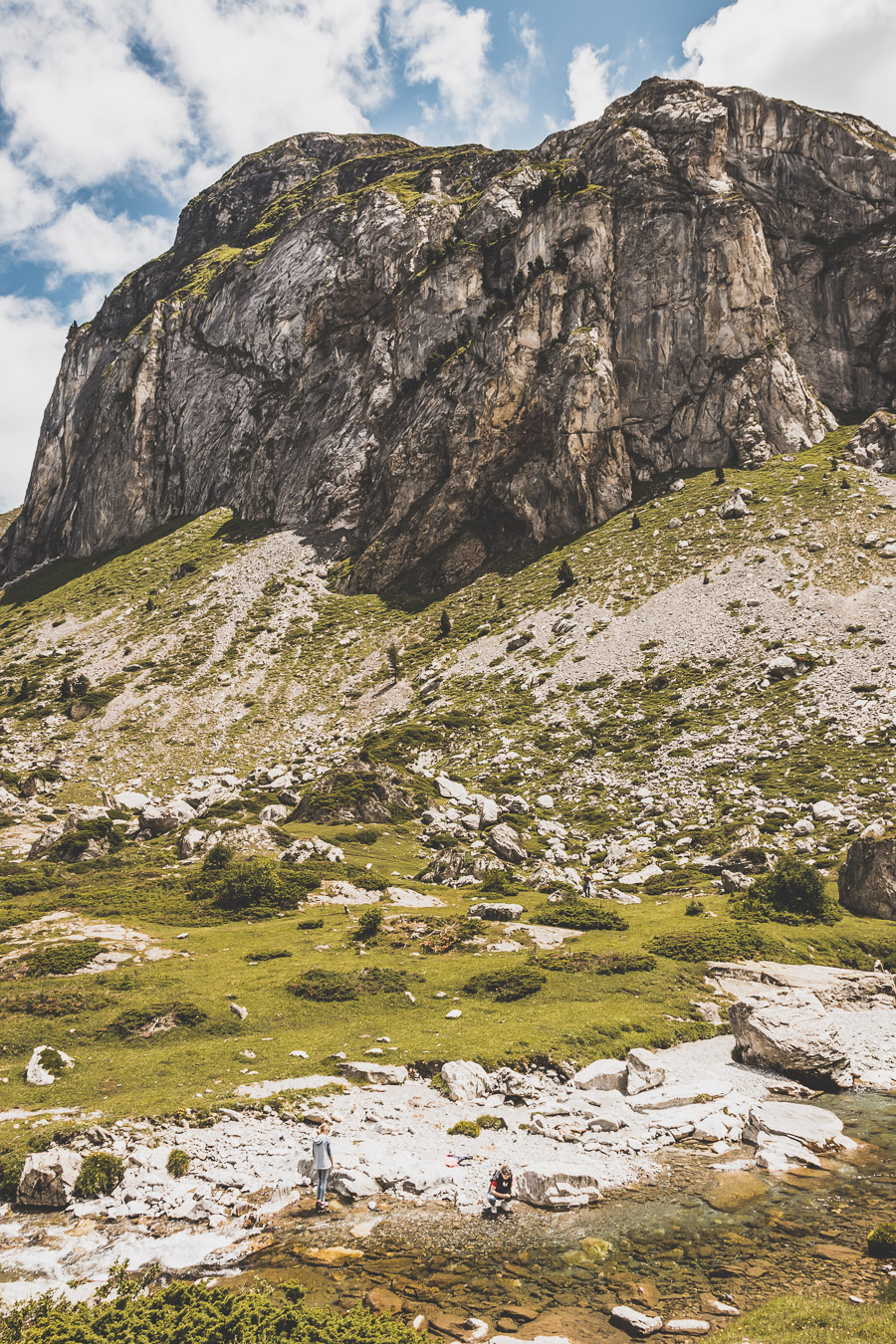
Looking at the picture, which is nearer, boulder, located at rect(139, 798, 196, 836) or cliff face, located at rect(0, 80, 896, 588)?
boulder, located at rect(139, 798, 196, 836)

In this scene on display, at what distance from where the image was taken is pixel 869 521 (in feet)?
239

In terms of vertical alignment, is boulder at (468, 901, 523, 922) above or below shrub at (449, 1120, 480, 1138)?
above

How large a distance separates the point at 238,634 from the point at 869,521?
260ft

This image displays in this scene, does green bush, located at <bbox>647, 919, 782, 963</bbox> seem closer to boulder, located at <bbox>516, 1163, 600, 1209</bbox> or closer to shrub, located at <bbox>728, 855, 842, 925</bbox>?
shrub, located at <bbox>728, 855, 842, 925</bbox>

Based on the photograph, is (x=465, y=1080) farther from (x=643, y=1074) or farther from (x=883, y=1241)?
(x=883, y=1241)

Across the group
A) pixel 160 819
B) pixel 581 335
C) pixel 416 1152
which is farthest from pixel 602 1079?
pixel 581 335

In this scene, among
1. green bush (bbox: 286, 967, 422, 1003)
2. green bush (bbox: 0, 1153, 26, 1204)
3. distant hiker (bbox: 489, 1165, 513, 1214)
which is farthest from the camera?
Result: green bush (bbox: 286, 967, 422, 1003)

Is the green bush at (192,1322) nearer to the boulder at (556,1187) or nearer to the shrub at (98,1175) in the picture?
the shrub at (98,1175)

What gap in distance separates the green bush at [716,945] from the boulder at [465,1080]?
42.0 feet

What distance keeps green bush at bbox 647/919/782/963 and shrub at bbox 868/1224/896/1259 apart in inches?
690

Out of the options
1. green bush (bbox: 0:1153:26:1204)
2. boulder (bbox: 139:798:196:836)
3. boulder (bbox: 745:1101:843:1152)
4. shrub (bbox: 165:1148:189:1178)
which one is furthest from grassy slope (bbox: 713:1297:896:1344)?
boulder (bbox: 139:798:196:836)

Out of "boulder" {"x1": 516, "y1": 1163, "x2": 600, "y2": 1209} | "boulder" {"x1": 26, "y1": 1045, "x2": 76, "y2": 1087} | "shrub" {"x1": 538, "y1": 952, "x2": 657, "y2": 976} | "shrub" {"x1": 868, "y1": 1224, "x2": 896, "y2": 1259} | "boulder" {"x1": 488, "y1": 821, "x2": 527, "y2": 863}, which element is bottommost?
"boulder" {"x1": 26, "y1": 1045, "x2": 76, "y2": 1087}

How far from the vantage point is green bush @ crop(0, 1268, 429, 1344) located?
930 centimetres

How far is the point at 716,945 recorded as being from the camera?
98.5ft
